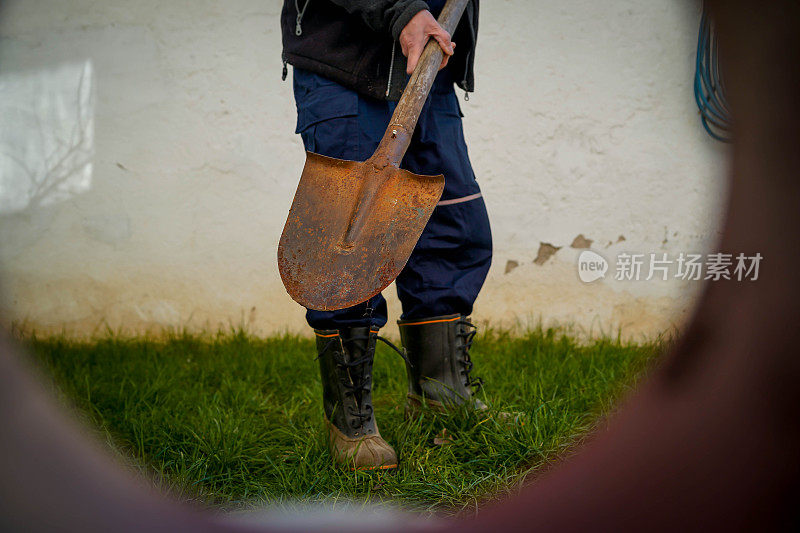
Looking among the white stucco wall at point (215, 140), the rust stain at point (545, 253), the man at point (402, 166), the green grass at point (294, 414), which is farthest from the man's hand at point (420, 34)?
the rust stain at point (545, 253)

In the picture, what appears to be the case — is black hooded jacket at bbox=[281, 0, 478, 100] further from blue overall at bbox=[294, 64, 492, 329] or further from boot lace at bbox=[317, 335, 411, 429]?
boot lace at bbox=[317, 335, 411, 429]

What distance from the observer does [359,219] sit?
3.89 ft

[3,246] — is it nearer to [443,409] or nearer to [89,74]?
[89,74]

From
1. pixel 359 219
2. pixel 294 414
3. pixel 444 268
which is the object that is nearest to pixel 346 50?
pixel 359 219

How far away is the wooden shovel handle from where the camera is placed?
1221 millimetres

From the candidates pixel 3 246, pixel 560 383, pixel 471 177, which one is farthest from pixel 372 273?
pixel 3 246

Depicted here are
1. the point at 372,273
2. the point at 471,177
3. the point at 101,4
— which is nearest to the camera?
the point at 372,273

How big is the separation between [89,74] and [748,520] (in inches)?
114

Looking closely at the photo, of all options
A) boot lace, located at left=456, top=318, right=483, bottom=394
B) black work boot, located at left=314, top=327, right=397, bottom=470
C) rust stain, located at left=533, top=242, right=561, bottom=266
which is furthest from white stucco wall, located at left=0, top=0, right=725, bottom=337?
black work boot, located at left=314, top=327, right=397, bottom=470

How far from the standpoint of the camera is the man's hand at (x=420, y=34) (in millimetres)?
1257

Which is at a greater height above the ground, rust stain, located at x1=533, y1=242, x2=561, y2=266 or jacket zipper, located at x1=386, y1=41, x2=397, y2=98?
jacket zipper, located at x1=386, y1=41, x2=397, y2=98

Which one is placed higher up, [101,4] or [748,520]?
[101,4]

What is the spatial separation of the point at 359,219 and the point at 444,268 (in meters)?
0.46

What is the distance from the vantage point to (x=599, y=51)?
2.79 m
